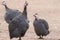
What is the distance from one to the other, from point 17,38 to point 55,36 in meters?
1.29

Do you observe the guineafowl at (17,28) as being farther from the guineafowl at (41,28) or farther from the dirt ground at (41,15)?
the guineafowl at (41,28)

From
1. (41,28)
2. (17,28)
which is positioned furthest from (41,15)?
(17,28)

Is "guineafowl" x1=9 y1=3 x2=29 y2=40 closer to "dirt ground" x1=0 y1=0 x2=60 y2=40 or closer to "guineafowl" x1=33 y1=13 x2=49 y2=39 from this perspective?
"dirt ground" x1=0 y1=0 x2=60 y2=40

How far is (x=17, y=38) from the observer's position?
39.4ft

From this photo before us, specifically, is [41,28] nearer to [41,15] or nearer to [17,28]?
[17,28]

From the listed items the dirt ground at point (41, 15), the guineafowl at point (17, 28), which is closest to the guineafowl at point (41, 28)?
A: the dirt ground at point (41, 15)

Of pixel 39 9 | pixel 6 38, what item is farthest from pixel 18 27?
pixel 39 9

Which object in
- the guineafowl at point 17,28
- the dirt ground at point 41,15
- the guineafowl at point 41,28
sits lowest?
the dirt ground at point 41,15

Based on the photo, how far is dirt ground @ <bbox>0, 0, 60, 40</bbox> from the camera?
12.4m

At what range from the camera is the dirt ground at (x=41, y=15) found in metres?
12.4

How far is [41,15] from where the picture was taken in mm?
17234

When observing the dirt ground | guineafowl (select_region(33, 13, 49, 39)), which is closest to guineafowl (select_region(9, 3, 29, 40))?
the dirt ground

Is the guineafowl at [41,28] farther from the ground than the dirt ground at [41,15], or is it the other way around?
the guineafowl at [41,28]

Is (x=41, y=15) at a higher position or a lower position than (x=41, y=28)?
lower
